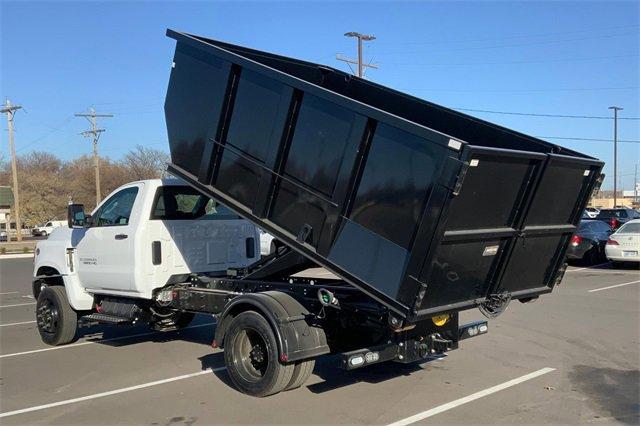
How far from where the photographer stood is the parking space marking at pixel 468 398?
5117 millimetres

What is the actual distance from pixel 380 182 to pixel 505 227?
1253 mm

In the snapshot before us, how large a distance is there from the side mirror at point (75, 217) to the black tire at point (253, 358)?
3.29 meters

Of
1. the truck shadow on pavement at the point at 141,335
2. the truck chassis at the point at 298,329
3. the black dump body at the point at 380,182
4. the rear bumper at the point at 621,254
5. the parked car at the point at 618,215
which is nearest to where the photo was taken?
the black dump body at the point at 380,182

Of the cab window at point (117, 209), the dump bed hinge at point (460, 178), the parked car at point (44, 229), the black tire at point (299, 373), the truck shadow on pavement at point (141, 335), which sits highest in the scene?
the dump bed hinge at point (460, 178)

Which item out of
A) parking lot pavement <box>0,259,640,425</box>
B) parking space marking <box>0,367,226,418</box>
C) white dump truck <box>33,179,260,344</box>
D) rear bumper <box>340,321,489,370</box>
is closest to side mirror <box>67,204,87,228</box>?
white dump truck <box>33,179,260,344</box>

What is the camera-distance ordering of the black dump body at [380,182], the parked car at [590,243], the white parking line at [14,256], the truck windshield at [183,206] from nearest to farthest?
the black dump body at [380,182] < the truck windshield at [183,206] < the parked car at [590,243] < the white parking line at [14,256]

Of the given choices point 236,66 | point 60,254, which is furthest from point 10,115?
point 236,66

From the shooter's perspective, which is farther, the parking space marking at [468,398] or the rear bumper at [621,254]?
the rear bumper at [621,254]

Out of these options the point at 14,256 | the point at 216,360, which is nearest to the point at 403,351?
the point at 216,360

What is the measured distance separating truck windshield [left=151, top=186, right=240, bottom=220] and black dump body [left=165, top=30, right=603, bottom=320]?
3.04 ft

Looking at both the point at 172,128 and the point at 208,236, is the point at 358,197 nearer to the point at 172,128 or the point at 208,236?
the point at 172,128

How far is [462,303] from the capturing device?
521 centimetres

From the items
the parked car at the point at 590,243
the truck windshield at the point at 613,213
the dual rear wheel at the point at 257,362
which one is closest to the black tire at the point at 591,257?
the parked car at the point at 590,243

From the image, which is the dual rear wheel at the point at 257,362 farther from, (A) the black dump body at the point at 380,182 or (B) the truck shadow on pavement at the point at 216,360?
(A) the black dump body at the point at 380,182
